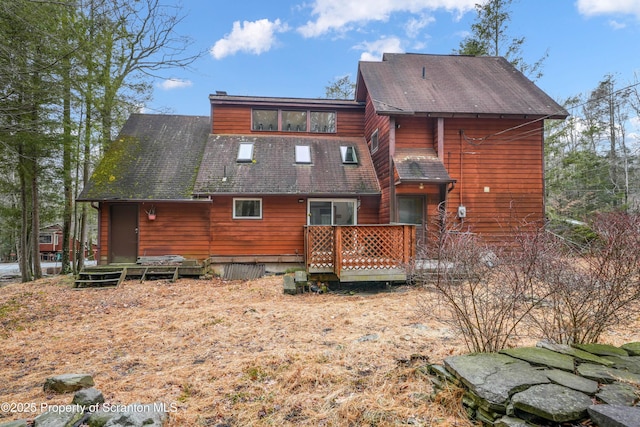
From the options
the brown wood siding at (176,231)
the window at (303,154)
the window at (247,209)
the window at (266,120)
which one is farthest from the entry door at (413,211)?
the brown wood siding at (176,231)

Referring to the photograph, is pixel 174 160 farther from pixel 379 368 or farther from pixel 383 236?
pixel 379 368

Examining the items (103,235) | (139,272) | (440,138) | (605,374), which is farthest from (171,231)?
(605,374)

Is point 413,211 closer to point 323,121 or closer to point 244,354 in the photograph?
point 323,121

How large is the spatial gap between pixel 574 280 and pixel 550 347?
0.65 meters

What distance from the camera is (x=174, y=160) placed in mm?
10500

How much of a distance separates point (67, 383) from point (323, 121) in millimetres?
10472

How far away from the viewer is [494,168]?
955cm

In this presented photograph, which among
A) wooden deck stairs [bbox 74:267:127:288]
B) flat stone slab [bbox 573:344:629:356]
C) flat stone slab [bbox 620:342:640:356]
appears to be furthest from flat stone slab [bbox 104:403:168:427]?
wooden deck stairs [bbox 74:267:127:288]

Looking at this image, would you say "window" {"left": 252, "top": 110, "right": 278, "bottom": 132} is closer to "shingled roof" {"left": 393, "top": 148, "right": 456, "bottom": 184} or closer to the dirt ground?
"shingled roof" {"left": 393, "top": 148, "right": 456, "bottom": 184}

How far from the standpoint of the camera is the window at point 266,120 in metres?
11.5

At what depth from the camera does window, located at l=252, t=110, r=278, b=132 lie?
11.5 m

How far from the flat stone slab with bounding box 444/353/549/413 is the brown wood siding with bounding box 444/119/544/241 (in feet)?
24.7

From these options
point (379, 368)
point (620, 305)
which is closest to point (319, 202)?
point (379, 368)

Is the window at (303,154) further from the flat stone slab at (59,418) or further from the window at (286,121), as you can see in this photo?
the flat stone slab at (59,418)
